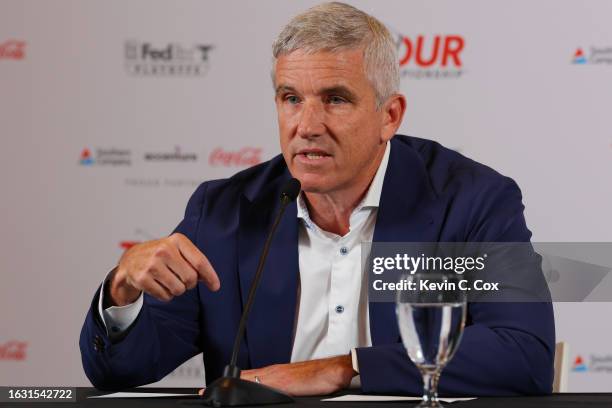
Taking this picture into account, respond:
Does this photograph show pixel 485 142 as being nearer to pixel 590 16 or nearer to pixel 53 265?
pixel 590 16

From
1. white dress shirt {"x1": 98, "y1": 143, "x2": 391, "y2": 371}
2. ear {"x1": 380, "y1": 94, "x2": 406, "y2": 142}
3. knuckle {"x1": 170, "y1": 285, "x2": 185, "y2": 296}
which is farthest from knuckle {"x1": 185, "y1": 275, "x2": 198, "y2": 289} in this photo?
ear {"x1": 380, "y1": 94, "x2": 406, "y2": 142}

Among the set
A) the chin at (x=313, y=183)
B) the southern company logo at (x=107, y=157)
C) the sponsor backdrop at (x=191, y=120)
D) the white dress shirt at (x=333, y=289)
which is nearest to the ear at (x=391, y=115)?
the white dress shirt at (x=333, y=289)

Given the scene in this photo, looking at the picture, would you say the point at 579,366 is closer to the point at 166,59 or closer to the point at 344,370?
the point at 166,59

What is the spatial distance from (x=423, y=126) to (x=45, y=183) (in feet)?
5.63

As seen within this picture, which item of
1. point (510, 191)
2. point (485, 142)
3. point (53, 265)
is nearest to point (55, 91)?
point (53, 265)

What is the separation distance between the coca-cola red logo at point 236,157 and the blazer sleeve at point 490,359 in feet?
7.65

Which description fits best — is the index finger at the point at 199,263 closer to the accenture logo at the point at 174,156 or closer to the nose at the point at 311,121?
the nose at the point at 311,121

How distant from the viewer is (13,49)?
4.60 meters

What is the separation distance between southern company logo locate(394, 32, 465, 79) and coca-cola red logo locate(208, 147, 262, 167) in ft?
2.41

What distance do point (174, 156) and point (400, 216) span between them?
7.39 feet

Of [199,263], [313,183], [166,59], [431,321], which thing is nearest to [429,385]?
[431,321]

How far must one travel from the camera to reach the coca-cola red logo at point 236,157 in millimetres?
4461

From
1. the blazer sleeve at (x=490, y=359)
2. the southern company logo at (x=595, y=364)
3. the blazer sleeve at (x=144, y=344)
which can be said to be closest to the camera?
the blazer sleeve at (x=490, y=359)

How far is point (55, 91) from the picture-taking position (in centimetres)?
458
